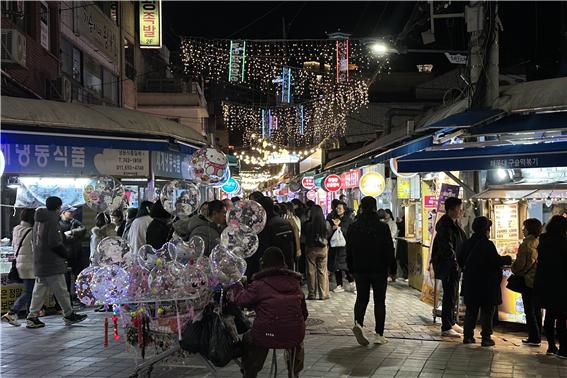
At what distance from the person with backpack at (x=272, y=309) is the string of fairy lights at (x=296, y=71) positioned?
10507 millimetres

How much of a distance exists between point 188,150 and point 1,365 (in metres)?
6.82

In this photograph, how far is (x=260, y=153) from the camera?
133 ft

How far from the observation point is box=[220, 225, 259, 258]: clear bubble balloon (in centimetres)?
686

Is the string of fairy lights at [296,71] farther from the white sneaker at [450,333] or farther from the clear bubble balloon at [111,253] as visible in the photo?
the clear bubble balloon at [111,253]

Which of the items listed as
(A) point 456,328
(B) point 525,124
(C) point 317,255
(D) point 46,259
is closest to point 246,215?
(D) point 46,259

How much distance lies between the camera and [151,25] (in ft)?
67.2

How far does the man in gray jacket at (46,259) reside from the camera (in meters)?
9.41

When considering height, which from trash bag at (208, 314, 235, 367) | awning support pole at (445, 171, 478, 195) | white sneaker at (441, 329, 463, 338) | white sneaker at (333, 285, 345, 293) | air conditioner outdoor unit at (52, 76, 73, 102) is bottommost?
white sneaker at (333, 285, 345, 293)

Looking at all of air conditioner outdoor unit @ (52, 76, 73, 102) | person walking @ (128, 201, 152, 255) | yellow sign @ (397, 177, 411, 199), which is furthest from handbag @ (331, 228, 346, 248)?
air conditioner outdoor unit @ (52, 76, 73, 102)

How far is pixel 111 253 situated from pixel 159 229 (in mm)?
2327

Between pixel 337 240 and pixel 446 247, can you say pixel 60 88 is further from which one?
pixel 446 247

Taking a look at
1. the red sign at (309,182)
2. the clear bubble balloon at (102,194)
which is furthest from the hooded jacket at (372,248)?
the red sign at (309,182)

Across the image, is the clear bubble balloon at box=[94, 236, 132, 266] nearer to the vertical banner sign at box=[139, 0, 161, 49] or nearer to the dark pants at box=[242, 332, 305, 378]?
the dark pants at box=[242, 332, 305, 378]

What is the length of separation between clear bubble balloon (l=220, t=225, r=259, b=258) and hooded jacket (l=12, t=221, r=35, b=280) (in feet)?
15.3
